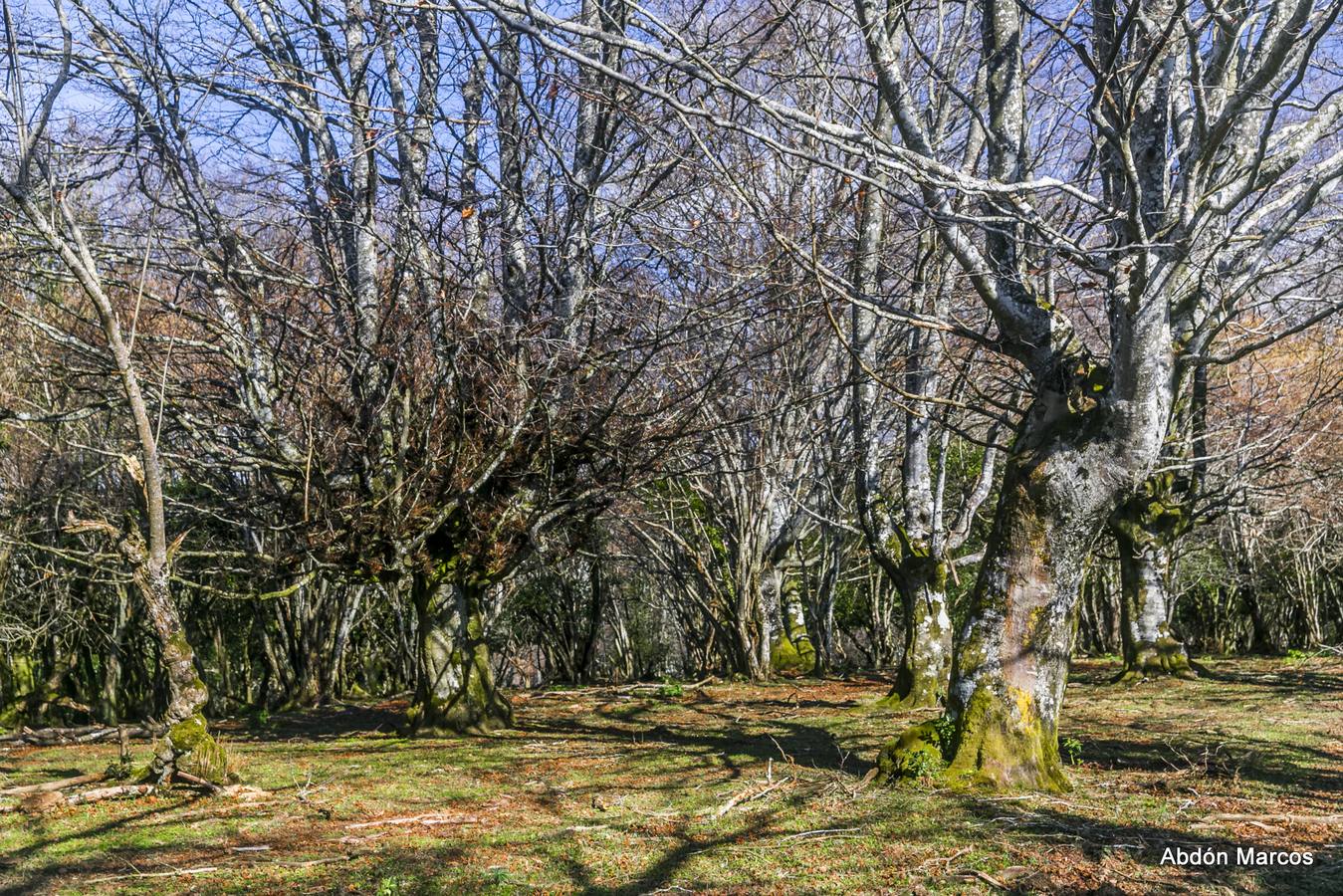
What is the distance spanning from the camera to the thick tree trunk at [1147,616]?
12859mm

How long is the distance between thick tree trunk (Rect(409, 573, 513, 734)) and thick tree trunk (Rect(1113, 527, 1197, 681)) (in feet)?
27.7

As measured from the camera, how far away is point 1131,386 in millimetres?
5512

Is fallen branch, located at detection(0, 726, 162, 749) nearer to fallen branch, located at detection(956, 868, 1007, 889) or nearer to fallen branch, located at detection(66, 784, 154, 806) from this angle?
fallen branch, located at detection(66, 784, 154, 806)

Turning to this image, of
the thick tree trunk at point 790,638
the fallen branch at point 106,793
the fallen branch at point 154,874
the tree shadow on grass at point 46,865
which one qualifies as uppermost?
the thick tree trunk at point 790,638

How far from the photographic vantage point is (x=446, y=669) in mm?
9352

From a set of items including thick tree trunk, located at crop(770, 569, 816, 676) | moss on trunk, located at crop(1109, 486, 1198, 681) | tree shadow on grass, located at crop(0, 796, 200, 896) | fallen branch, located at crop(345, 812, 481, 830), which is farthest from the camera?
thick tree trunk, located at crop(770, 569, 816, 676)

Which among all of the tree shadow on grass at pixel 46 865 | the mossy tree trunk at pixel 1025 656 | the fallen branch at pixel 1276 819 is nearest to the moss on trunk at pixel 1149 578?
the mossy tree trunk at pixel 1025 656

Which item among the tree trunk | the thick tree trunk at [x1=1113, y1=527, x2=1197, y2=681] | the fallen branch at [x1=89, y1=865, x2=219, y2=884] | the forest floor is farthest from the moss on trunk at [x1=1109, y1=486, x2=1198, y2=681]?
the fallen branch at [x1=89, y1=865, x2=219, y2=884]

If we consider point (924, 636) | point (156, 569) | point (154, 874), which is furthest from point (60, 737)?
point (924, 636)

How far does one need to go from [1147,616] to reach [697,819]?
966 centimetres

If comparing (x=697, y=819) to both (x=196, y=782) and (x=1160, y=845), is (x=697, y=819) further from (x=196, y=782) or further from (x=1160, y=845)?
(x=196, y=782)

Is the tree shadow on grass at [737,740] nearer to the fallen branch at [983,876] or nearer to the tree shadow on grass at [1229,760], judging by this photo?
the tree shadow on grass at [1229,760]

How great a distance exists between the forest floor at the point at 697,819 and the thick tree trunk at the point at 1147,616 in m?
3.73

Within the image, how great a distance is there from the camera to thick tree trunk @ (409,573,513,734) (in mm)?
9258
